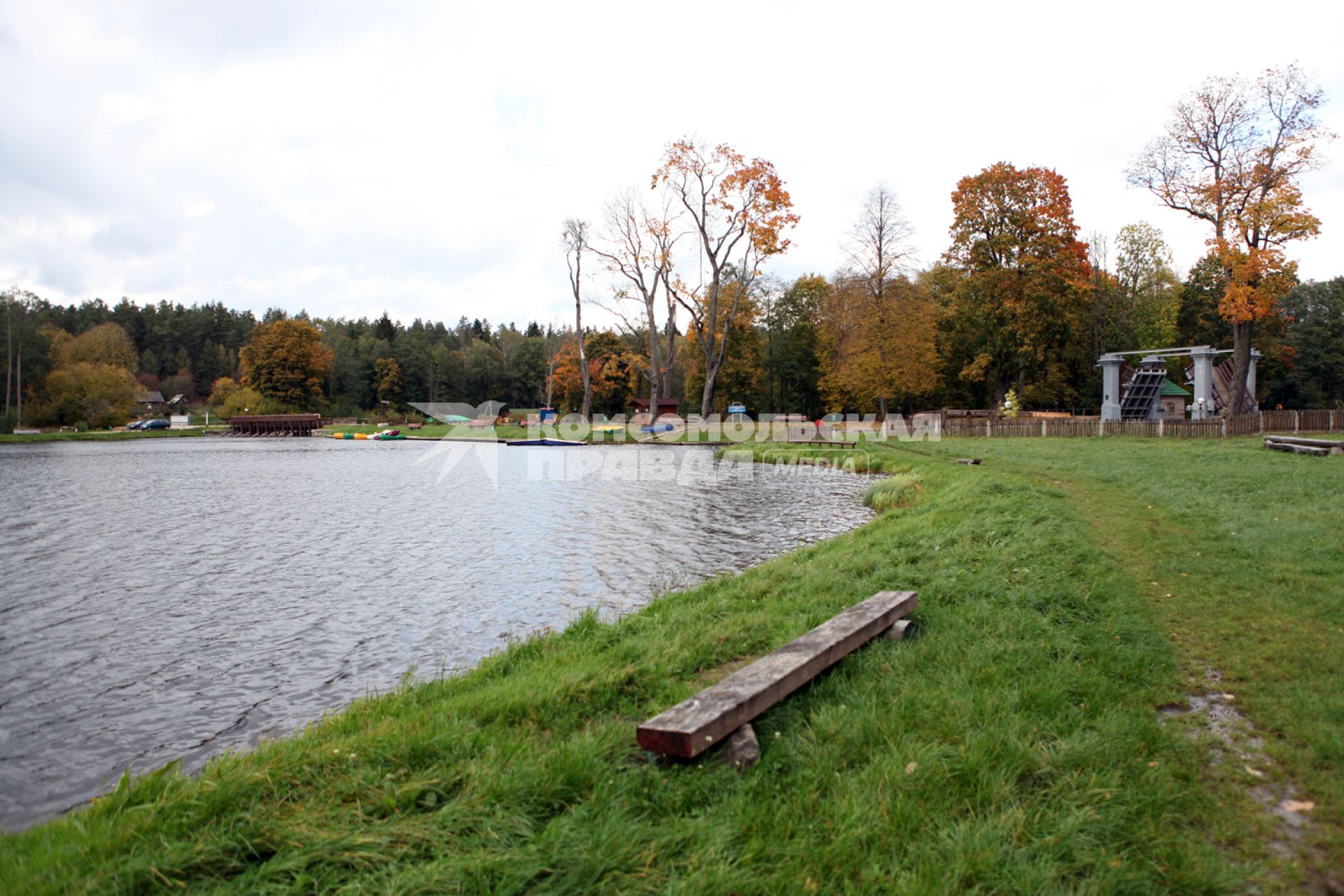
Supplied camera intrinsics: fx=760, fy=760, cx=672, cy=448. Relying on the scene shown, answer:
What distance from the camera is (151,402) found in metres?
99.7

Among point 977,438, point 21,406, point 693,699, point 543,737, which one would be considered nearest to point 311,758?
point 543,737

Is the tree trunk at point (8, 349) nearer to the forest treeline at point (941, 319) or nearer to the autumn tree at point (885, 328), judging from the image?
the forest treeline at point (941, 319)

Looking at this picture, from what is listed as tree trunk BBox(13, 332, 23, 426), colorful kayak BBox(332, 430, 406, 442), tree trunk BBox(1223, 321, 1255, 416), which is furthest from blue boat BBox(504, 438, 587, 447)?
tree trunk BBox(13, 332, 23, 426)

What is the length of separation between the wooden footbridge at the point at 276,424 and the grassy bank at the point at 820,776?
238ft

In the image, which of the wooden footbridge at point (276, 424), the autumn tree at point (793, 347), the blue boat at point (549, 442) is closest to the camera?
the blue boat at point (549, 442)

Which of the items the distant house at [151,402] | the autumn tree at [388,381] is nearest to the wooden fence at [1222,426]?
the autumn tree at [388,381]

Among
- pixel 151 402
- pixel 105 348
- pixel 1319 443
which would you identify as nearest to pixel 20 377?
pixel 105 348

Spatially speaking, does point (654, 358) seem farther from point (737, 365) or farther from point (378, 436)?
point (378, 436)

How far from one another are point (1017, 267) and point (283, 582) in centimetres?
4313

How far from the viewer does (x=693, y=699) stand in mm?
4113

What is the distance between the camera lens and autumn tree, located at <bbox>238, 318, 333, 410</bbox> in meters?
81.2

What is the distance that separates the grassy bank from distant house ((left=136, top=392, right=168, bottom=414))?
102156mm

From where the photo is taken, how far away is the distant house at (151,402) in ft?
300

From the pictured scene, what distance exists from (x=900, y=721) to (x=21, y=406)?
84.9 meters
